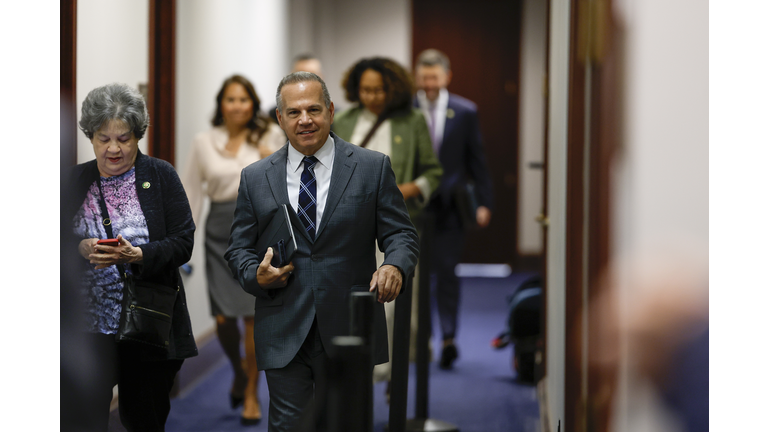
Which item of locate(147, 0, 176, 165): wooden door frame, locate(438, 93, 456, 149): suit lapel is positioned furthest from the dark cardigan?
locate(438, 93, 456, 149): suit lapel

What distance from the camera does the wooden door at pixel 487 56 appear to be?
8609 mm

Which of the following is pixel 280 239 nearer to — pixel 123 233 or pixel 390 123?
pixel 123 233

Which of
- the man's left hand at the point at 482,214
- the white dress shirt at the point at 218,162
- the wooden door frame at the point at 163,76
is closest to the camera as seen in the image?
the wooden door frame at the point at 163,76

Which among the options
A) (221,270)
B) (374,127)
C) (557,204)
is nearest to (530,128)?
(557,204)

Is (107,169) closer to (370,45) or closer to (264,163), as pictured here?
(264,163)

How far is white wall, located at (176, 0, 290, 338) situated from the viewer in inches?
114

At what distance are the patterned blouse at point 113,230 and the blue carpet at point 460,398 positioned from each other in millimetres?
388

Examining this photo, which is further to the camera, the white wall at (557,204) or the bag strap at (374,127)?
the bag strap at (374,127)

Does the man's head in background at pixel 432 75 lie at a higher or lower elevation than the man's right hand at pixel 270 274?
higher

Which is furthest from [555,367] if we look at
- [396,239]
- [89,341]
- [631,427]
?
[89,341]

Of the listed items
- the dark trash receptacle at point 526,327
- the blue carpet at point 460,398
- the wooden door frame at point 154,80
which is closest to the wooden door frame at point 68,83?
the wooden door frame at point 154,80

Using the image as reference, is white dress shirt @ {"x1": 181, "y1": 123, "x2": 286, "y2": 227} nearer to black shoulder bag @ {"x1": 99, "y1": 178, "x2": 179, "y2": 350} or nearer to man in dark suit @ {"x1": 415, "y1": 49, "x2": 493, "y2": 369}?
black shoulder bag @ {"x1": 99, "y1": 178, "x2": 179, "y2": 350}

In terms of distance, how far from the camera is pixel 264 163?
87.5 inches

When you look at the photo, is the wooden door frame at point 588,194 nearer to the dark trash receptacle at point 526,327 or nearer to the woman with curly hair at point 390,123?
the woman with curly hair at point 390,123
